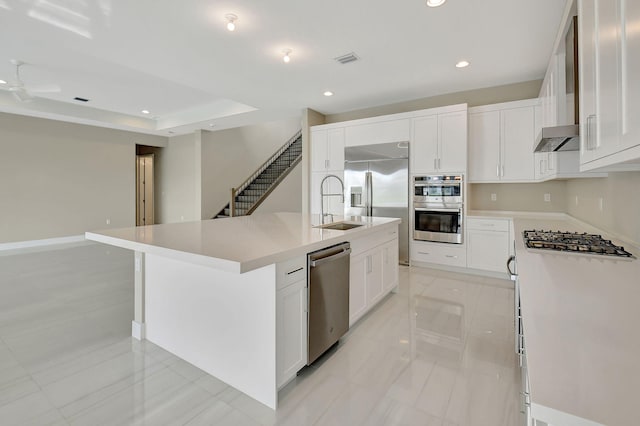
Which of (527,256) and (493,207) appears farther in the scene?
(493,207)

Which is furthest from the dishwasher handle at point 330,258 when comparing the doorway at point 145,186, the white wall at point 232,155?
the doorway at point 145,186

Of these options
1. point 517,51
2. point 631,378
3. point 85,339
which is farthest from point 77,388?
point 517,51

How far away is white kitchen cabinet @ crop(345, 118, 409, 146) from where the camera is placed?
4918mm

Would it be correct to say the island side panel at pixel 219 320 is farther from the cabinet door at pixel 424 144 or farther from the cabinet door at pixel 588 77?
the cabinet door at pixel 424 144

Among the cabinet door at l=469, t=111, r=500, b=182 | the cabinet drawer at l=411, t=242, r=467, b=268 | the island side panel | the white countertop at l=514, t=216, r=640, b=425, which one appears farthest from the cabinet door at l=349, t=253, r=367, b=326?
the cabinet door at l=469, t=111, r=500, b=182

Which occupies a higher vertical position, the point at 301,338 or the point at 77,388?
the point at 301,338

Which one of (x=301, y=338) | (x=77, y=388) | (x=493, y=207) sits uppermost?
(x=493, y=207)

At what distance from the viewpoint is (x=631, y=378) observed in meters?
0.59

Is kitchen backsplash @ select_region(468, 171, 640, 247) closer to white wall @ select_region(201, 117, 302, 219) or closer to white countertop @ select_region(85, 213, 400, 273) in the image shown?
white countertop @ select_region(85, 213, 400, 273)

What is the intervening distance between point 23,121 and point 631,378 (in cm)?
913

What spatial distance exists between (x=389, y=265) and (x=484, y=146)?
251cm

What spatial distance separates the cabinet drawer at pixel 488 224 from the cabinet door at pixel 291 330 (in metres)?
3.32

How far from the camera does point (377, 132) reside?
515 cm

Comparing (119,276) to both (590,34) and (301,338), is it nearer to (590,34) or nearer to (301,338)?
(301,338)
